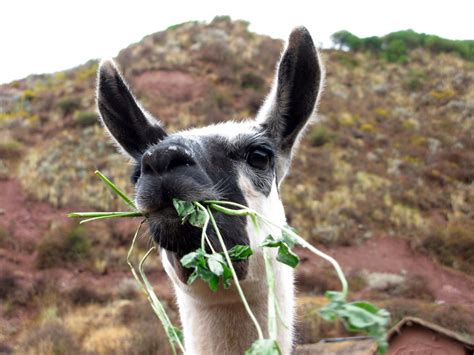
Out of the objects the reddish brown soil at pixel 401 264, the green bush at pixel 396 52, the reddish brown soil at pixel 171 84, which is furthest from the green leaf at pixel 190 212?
the green bush at pixel 396 52

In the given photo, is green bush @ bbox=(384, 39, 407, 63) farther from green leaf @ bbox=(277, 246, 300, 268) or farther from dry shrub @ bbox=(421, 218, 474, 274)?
green leaf @ bbox=(277, 246, 300, 268)

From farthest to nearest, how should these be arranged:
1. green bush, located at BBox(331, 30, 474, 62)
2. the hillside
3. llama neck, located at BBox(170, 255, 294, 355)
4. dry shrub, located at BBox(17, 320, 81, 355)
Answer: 1. green bush, located at BBox(331, 30, 474, 62)
2. the hillside
3. dry shrub, located at BBox(17, 320, 81, 355)
4. llama neck, located at BBox(170, 255, 294, 355)

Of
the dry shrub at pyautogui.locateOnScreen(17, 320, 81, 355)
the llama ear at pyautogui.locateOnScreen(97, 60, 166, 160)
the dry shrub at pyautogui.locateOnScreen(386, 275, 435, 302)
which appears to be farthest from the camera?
the dry shrub at pyautogui.locateOnScreen(386, 275, 435, 302)

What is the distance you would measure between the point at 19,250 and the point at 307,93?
18755 mm

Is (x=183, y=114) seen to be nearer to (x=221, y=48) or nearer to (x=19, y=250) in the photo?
(x=221, y=48)

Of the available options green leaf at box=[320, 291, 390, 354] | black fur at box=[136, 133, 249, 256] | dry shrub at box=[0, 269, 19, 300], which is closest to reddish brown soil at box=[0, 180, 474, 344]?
dry shrub at box=[0, 269, 19, 300]

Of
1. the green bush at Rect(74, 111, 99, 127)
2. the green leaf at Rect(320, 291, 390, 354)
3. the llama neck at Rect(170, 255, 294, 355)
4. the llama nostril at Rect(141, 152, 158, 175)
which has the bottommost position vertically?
the green bush at Rect(74, 111, 99, 127)

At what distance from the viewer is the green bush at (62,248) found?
724 inches

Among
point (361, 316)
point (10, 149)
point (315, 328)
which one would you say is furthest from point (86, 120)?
point (361, 316)

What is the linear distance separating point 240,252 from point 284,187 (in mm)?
24364

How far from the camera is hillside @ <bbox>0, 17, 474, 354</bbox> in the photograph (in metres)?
14.3

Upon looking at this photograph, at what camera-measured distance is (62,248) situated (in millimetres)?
19109

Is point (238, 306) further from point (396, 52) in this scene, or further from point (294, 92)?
point (396, 52)

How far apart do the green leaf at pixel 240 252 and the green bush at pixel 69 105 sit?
36.3 meters
